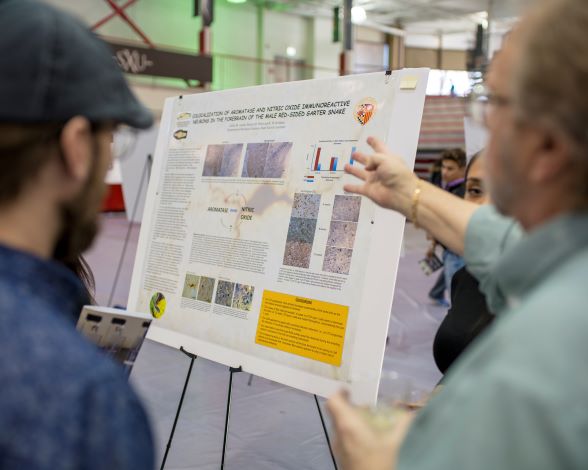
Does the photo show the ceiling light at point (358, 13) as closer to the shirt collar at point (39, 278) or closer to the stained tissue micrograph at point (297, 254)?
the stained tissue micrograph at point (297, 254)

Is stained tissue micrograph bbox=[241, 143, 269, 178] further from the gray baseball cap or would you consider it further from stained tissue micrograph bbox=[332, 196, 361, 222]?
the gray baseball cap

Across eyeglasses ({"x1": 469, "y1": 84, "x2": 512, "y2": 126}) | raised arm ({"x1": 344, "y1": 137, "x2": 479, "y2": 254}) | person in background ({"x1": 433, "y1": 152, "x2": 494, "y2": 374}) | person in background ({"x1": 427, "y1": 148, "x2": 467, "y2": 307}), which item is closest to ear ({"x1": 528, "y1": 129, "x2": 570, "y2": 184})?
eyeglasses ({"x1": 469, "y1": 84, "x2": 512, "y2": 126})

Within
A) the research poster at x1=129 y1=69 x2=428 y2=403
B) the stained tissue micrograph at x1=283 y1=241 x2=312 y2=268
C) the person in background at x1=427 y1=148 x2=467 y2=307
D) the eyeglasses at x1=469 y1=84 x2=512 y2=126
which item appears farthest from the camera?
the person in background at x1=427 y1=148 x2=467 y2=307

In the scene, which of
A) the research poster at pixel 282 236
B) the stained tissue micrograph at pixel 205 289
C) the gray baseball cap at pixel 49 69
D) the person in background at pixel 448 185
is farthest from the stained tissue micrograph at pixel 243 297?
the person in background at pixel 448 185

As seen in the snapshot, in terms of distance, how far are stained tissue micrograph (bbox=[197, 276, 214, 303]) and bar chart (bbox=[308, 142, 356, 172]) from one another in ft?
1.63

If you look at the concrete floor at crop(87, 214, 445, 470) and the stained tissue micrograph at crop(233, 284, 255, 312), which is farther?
the concrete floor at crop(87, 214, 445, 470)

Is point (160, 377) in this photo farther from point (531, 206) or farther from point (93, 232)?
point (531, 206)

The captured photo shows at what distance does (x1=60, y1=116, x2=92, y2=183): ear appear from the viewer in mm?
772

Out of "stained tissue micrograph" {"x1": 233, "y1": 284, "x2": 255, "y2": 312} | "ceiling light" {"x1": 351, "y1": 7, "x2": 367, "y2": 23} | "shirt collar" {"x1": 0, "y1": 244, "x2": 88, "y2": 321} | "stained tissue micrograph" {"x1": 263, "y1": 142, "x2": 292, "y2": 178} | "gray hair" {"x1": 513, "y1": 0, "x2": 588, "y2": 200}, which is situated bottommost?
"shirt collar" {"x1": 0, "y1": 244, "x2": 88, "y2": 321}

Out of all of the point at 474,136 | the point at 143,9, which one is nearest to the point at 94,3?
the point at 143,9

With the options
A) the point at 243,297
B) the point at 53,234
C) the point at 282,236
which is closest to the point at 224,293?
the point at 243,297

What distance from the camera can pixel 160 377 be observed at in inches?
140

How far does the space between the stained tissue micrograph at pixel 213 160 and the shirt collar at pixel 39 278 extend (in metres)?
1.30

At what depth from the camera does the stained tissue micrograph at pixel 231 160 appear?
202 cm
